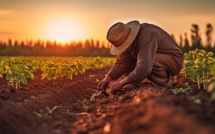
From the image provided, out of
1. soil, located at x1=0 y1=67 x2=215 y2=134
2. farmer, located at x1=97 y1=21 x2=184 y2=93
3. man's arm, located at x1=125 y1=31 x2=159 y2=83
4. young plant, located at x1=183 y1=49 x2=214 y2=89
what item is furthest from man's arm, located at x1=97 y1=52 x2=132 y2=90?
young plant, located at x1=183 y1=49 x2=214 y2=89

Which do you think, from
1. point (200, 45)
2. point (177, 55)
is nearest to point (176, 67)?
point (177, 55)

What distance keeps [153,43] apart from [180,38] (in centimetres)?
6375

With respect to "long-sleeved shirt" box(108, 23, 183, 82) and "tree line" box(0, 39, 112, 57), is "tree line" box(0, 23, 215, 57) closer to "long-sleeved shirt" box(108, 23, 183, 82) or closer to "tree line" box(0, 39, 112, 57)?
"tree line" box(0, 39, 112, 57)

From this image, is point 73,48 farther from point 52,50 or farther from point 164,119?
point 164,119

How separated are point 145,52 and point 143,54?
0.05 m

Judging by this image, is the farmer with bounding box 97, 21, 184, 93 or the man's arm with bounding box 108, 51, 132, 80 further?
the man's arm with bounding box 108, 51, 132, 80

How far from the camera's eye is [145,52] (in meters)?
4.40

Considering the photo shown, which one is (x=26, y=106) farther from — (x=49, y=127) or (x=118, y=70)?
(x=118, y=70)

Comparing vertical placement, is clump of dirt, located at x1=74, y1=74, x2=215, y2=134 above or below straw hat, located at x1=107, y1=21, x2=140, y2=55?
below

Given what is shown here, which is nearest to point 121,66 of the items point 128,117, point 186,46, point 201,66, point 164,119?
point 201,66

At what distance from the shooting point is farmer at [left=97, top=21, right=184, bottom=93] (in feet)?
14.5

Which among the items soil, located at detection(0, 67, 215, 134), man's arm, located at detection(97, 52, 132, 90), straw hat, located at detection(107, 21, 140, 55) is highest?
straw hat, located at detection(107, 21, 140, 55)

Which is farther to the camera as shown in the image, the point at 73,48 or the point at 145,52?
the point at 73,48

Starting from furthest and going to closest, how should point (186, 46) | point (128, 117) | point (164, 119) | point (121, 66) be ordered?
point (186, 46) < point (121, 66) < point (128, 117) < point (164, 119)
